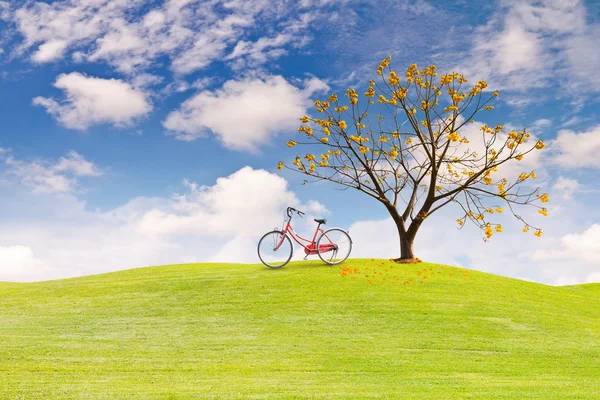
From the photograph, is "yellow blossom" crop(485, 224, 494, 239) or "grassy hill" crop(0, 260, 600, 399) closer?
"grassy hill" crop(0, 260, 600, 399)

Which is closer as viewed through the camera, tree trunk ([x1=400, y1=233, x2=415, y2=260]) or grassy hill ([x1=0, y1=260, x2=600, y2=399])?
grassy hill ([x1=0, y1=260, x2=600, y2=399])

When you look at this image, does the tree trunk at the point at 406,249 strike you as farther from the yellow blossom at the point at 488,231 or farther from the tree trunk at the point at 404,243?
the yellow blossom at the point at 488,231

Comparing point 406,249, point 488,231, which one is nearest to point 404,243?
point 406,249

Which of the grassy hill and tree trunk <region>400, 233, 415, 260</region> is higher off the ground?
tree trunk <region>400, 233, 415, 260</region>

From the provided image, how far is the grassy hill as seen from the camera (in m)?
8.99

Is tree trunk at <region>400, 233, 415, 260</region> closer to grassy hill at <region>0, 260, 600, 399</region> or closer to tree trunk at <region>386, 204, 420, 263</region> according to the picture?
tree trunk at <region>386, 204, 420, 263</region>

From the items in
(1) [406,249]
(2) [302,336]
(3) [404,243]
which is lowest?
(2) [302,336]

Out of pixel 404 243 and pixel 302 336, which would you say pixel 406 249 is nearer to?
pixel 404 243

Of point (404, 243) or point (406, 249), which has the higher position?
point (404, 243)

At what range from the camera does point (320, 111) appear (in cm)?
2050

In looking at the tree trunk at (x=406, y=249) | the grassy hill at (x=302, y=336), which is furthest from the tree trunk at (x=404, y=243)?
the grassy hill at (x=302, y=336)

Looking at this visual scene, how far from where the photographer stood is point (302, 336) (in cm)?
1244

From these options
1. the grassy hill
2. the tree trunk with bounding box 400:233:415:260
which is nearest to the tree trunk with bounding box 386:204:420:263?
the tree trunk with bounding box 400:233:415:260

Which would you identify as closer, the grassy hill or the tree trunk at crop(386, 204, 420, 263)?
the grassy hill
